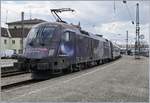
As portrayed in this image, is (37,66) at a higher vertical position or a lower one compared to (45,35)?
lower

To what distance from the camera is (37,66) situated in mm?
19312

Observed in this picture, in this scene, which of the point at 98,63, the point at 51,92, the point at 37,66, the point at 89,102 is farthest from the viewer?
the point at 98,63

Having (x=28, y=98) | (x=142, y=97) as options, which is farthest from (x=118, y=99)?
(x=28, y=98)

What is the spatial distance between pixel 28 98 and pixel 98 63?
82.2ft

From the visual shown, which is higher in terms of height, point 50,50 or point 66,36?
point 66,36

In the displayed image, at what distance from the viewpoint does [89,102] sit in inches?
→ 400

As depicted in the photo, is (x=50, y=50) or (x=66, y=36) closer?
(x=50, y=50)

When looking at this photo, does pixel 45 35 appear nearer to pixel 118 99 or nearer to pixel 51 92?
pixel 51 92

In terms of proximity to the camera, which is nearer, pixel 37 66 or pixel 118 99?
pixel 118 99

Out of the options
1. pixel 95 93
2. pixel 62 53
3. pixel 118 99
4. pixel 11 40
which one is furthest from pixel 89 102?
pixel 11 40

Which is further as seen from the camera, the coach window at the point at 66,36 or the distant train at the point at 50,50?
the coach window at the point at 66,36

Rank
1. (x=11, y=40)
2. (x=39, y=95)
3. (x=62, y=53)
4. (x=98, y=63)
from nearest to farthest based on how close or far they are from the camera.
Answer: (x=39, y=95) < (x=62, y=53) < (x=98, y=63) < (x=11, y=40)

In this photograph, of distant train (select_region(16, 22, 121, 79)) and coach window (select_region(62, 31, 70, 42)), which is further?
coach window (select_region(62, 31, 70, 42))

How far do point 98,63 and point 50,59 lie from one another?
53.4 feet
